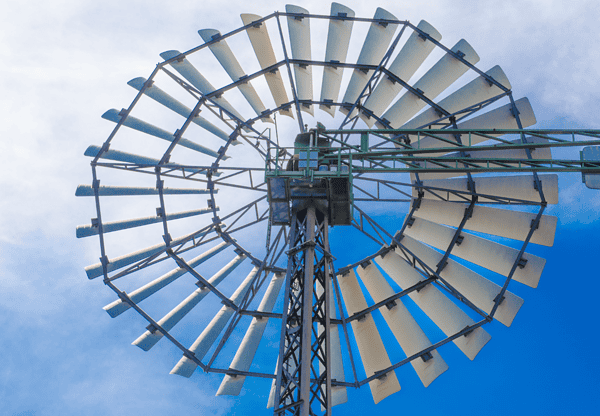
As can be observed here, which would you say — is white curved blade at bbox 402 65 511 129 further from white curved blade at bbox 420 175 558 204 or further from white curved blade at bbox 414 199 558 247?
white curved blade at bbox 414 199 558 247

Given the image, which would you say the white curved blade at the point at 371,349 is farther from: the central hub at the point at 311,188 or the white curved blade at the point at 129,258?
the white curved blade at the point at 129,258

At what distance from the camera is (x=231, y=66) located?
47.6ft

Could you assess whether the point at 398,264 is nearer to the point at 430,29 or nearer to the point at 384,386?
the point at 384,386

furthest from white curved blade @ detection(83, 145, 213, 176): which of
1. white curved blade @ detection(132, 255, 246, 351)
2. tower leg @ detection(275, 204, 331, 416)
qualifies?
tower leg @ detection(275, 204, 331, 416)

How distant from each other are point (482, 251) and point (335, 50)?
7.30 metres

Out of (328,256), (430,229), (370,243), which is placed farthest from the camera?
(370,243)

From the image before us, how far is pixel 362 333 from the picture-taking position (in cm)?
1516

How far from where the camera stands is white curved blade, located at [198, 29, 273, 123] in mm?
14203

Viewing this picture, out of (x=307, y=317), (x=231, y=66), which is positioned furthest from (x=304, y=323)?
(x=231, y=66)

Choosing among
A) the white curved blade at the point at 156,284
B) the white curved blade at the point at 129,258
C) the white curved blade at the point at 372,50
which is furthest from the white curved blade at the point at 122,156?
the white curved blade at the point at 372,50

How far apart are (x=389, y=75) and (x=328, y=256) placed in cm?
622

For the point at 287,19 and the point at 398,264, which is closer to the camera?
the point at 287,19

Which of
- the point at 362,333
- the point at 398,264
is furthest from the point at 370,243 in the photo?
the point at 362,333

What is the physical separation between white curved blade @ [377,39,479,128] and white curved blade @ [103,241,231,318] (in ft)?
21.0
